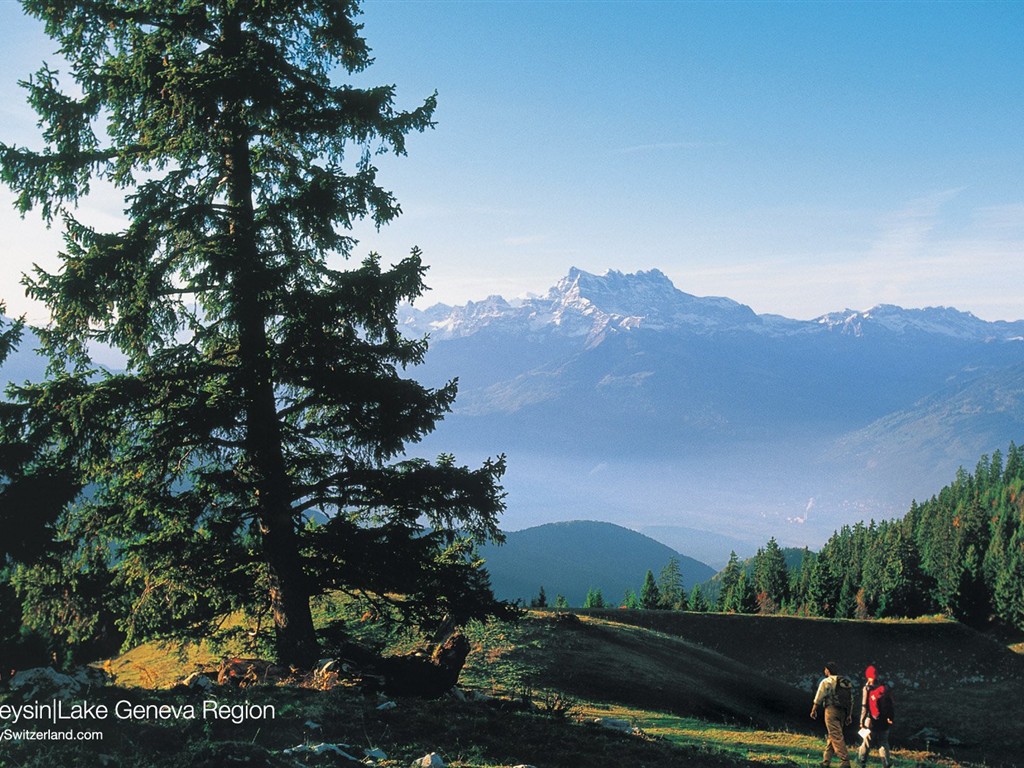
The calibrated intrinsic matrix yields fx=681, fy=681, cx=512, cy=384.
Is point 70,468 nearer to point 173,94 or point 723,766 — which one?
point 173,94

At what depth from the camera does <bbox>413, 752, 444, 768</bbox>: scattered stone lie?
1034 centimetres

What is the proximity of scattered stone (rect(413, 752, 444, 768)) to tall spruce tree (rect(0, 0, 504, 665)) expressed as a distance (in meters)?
4.59

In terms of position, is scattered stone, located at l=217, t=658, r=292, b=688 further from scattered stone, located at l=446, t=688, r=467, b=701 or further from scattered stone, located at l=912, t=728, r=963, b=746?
scattered stone, located at l=912, t=728, r=963, b=746

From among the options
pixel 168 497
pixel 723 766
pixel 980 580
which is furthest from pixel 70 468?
pixel 980 580

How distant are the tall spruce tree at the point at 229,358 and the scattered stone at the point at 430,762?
4585mm

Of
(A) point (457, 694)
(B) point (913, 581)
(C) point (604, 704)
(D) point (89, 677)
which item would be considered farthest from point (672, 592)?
(D) point (89, 677)

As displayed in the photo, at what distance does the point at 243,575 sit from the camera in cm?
1502

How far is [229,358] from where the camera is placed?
1494 cm

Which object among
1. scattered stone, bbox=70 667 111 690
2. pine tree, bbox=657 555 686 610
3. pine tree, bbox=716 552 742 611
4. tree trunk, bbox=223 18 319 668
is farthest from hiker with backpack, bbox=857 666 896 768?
pine tree, bbox=657 555 686 610

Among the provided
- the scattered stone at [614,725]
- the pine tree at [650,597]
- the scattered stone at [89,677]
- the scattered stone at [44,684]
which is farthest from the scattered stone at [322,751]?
the pine tree at [650,597]

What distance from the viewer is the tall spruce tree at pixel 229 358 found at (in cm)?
1349

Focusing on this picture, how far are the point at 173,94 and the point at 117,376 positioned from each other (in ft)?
18.4

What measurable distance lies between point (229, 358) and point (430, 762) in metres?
9.25

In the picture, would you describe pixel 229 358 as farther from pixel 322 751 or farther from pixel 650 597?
pixel 650 597
